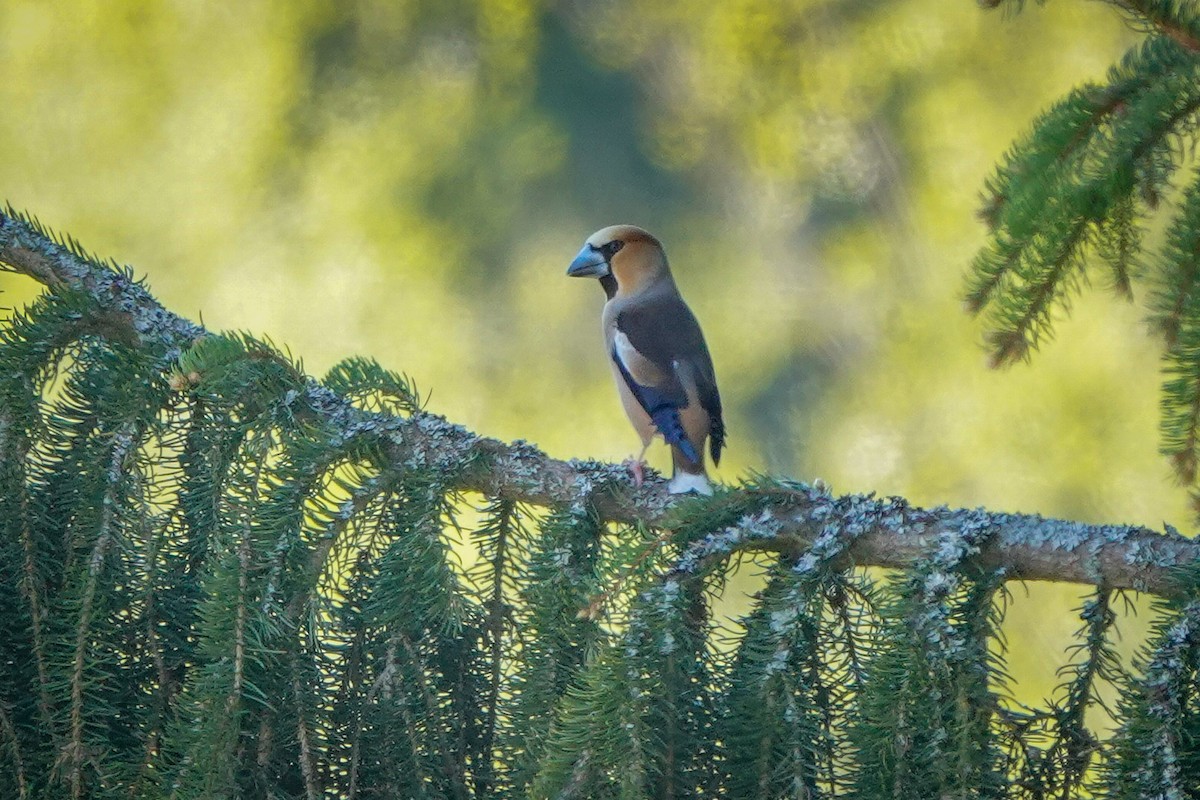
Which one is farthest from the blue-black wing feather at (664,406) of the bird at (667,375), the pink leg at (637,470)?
the pink leg at (637,470)

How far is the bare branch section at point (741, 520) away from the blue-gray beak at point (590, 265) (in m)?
0.71

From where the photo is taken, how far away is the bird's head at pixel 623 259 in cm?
186

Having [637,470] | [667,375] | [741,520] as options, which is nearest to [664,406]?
[667,375]

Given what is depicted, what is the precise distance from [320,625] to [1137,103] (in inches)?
33.1

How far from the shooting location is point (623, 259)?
73.4 inches

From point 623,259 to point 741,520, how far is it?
889 millimetres

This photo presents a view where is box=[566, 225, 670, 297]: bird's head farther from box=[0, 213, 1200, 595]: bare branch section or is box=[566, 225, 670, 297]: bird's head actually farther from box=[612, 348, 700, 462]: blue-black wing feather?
box=[0, 213, 1200, 595]: bare branch section

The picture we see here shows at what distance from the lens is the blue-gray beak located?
6.11 feet

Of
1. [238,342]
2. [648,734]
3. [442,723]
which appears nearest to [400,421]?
[238,342]

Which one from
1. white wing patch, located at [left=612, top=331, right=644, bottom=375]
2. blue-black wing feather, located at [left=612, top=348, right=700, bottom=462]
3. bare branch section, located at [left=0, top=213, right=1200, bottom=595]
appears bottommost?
bare branch section, located at [left=0, top=213, right=1200, bottom=595]

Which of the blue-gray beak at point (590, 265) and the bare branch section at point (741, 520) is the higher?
the blue-gray beak at point (590, 265)

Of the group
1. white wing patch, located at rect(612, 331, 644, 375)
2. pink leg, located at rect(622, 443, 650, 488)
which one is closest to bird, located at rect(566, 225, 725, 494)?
white wing patch, located at rect(612, 331, 644, 375)

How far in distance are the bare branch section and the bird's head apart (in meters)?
0.70

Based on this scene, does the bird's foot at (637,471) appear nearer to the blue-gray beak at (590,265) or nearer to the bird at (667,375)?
the bird at (667,375)
